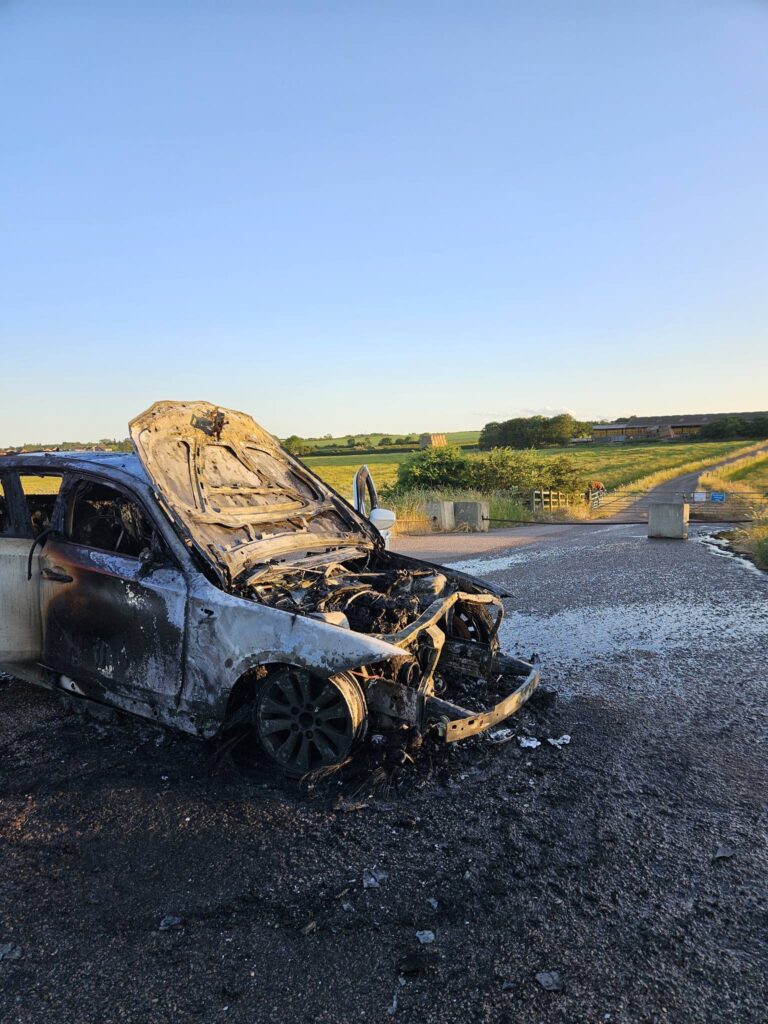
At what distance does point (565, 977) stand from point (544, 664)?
372cm

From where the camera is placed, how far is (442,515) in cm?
1847

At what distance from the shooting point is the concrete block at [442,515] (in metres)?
18.4

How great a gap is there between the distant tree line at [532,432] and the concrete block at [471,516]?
191 ft

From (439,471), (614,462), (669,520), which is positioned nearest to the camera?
(669,520)

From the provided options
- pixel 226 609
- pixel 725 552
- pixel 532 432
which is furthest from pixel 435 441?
pixel 532 432

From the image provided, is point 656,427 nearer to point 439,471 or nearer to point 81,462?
point 439,471

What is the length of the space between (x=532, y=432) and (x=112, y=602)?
85.0 m

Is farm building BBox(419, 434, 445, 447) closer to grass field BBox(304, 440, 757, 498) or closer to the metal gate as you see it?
grass field BBox(304, 440, 757, 498)

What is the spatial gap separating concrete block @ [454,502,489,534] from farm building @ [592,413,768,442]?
86721 millimetres

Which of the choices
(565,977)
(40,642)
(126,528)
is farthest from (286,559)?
(565,977)

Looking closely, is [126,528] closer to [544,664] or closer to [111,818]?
[111,818]

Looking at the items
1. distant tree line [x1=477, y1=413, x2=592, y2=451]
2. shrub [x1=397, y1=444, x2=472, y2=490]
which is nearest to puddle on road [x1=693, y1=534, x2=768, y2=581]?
shrub [x1=397, y1=444, x2=472, y2=490]

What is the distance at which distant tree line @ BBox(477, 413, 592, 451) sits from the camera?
80812mm

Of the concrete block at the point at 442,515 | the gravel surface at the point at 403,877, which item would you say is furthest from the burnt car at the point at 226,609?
the concrete block at the point at 442,515
